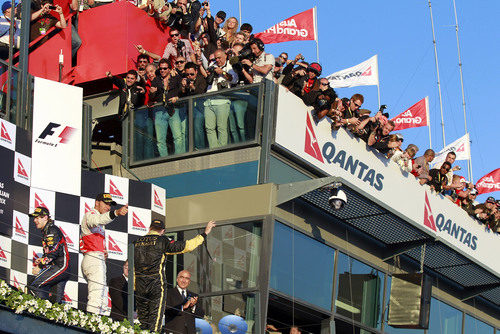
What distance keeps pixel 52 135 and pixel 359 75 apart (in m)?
9.96

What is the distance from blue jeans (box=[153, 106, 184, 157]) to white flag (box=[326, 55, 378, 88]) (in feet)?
21.5

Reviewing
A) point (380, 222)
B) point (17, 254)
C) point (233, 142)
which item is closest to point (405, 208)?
point (380, 222)

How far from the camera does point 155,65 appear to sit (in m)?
19.7

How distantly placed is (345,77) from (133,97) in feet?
23.2

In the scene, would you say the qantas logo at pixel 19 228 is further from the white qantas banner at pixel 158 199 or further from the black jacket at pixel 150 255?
the white qantas banner at pixel 158 199

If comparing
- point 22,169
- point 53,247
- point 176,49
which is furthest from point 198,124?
point 53,247

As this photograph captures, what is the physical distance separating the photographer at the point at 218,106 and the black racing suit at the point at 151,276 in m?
4.69

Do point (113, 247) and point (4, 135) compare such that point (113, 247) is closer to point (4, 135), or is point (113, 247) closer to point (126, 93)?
point (4, 135)

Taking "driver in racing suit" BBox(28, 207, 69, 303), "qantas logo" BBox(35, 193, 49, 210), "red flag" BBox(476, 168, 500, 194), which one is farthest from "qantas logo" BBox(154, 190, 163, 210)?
"red flag" BBox(476, 168, 500, 194)

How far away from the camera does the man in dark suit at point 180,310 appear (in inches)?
619

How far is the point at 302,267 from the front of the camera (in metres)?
19.0

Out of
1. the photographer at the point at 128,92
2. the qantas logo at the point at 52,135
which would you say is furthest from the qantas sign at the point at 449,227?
the qantas logo at the point at 52,135

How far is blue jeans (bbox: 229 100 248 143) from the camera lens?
19.2 metres

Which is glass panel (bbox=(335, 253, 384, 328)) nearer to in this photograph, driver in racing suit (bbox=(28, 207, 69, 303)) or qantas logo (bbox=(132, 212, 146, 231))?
qantas logo (bbox=(132, 212, 146, 231))
